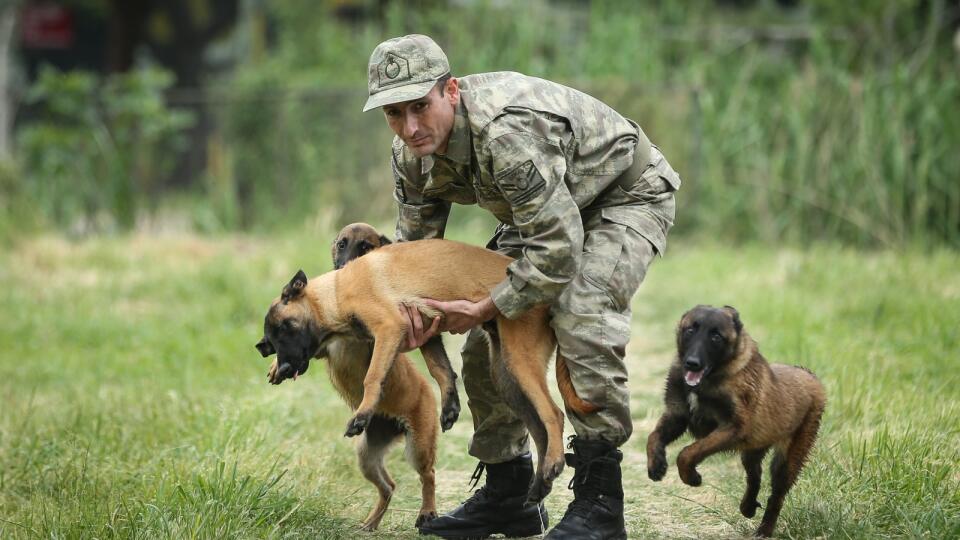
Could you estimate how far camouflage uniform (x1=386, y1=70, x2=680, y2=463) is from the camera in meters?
4.53

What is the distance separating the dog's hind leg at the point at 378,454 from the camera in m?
5.42

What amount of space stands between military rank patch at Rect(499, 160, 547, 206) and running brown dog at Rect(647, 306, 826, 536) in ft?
3.05

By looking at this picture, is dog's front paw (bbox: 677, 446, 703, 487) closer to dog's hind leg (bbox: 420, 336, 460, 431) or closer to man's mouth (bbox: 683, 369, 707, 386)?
man's mouth (bbox: 683, 369, 707, 386)

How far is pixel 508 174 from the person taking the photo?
4508 mm

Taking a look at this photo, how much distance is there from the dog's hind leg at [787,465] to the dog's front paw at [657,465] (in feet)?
1.65

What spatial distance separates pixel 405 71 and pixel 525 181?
0.63 m

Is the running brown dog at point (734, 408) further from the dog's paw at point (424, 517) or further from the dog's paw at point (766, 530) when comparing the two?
the dog's paw at point (424, 517)

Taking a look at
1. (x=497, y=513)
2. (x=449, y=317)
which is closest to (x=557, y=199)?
(x=449, y=317)

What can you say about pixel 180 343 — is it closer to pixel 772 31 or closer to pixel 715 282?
pixel 715 282

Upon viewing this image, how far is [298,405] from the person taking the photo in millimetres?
7355

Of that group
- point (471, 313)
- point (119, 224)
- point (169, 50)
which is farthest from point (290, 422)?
point (169, 50)

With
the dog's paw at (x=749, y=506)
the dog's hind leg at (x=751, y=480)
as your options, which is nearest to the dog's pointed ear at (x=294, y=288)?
the dog's hind leg at (x=751, y=480)

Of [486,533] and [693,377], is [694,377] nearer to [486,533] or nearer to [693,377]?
[693,377]

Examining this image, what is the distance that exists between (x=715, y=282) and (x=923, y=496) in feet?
20.3
